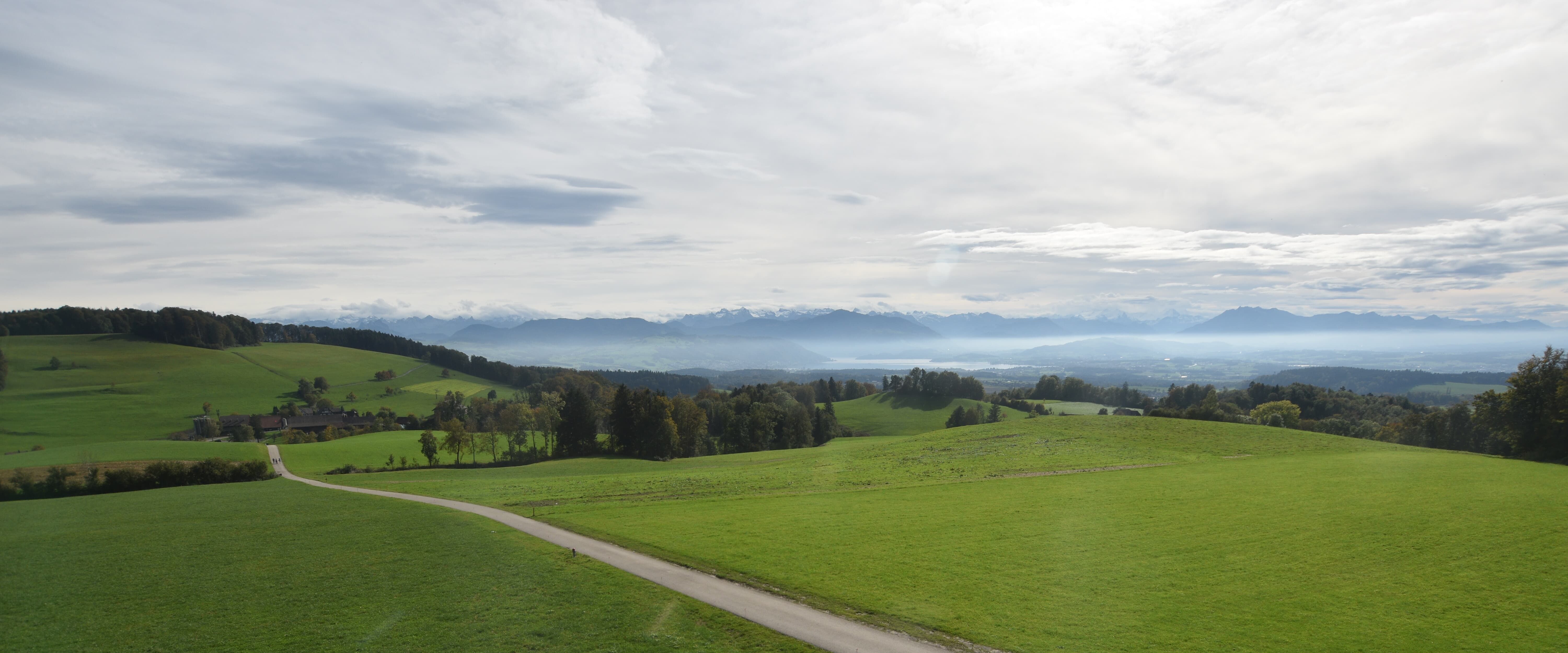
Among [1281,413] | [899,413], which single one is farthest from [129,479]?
[1281,413]

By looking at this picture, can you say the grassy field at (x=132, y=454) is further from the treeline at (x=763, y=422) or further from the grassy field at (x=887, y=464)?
the treeline at (x=763, y=422)

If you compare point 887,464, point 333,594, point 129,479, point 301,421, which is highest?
point 333,594

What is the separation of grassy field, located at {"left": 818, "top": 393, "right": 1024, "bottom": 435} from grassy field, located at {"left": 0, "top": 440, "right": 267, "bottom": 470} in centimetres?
9488

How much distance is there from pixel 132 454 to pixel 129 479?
1598cm

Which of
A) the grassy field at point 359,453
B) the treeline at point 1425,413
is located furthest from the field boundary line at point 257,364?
the treeline at point 1425,413

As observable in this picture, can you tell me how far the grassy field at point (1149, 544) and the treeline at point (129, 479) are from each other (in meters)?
22.8

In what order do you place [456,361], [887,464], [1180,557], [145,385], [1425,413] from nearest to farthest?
[1180,557] → [887,464] → [1425,413] → [145,385] → [456,361]

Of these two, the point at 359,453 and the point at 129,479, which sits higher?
the point at 129,479

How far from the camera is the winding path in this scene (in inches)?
582

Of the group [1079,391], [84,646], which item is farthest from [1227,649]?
[1079,391]

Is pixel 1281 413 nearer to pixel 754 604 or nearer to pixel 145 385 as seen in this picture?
pixel 754 604

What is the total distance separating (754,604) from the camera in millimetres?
17391

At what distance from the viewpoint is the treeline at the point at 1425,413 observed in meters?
44.7

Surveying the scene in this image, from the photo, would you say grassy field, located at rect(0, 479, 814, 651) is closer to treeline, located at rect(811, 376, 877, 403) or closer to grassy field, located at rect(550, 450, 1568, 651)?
grassy field, located at rect(550, 450, 1568, 651)
